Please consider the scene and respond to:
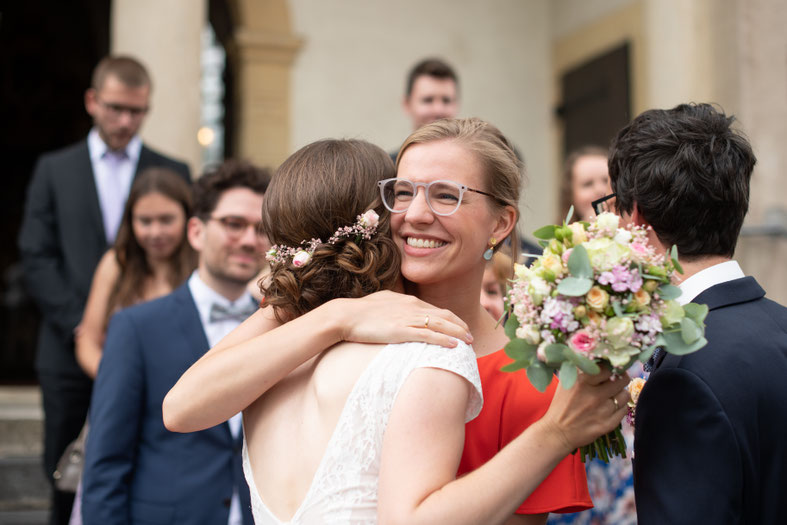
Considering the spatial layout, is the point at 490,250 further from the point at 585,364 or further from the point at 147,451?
the point at 147,451

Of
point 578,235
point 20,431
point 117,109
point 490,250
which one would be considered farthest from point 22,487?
point 578,235

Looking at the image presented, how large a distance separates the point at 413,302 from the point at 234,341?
1.85ft

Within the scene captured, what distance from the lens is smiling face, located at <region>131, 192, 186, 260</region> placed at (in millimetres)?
4328

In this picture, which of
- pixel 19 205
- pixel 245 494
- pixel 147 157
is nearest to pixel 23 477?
pixel 147 157

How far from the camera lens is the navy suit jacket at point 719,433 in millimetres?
1729

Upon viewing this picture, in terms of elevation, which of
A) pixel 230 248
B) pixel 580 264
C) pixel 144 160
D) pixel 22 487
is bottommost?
pixel 22 487

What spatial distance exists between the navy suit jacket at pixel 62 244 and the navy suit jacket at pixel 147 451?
1.67 m

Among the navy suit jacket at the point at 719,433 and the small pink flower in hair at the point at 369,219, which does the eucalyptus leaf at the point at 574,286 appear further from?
the small pink flower in hair at the point at 369,219

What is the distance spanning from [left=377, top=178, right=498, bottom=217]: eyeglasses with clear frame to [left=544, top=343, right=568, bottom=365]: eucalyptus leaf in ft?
1.88

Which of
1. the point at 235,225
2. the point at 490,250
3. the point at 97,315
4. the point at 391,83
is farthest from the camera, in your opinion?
the point at 391,83

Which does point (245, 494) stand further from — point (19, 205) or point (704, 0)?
point (19, 205)

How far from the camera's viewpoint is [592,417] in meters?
1.76

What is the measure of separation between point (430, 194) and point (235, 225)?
1.69 metres

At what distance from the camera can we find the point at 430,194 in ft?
7.08
